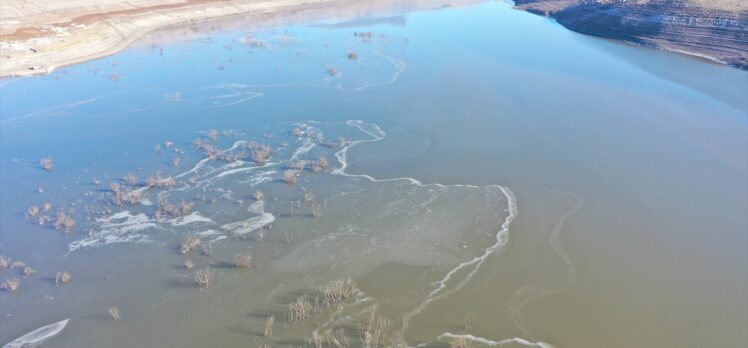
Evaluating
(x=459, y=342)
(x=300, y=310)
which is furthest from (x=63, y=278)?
(x=459, y=342)

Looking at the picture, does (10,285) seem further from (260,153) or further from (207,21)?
(207,21)

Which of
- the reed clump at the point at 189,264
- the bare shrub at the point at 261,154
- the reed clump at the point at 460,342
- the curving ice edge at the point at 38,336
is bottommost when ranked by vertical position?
the reed clump at the point at 460,342

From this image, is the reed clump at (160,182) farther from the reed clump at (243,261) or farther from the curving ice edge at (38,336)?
the curving ice edge at (38,336)

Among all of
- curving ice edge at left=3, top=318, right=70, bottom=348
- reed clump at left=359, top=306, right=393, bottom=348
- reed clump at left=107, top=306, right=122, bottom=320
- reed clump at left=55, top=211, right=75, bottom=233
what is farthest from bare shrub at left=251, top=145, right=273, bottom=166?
reed clump at left=359, top=306, right=393, bottom=348

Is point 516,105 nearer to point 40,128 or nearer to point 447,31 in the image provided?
point 447,31

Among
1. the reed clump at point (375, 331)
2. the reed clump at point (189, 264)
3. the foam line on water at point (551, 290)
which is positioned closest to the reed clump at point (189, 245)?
the reed clump at point (189, 264)

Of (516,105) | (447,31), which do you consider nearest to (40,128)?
Result: (516,105)
